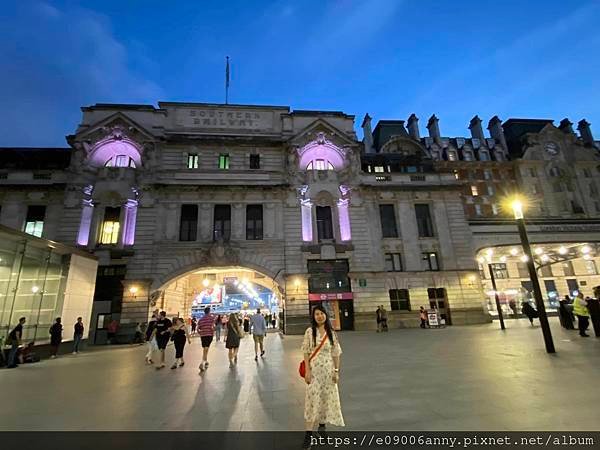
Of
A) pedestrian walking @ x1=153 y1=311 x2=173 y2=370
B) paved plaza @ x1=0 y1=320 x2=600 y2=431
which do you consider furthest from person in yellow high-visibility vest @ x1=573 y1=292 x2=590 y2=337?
pedestrian walking @ x1=153 y1=311 x2=173 y2=370

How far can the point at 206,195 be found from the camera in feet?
80.6

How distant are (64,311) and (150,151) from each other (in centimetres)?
1418

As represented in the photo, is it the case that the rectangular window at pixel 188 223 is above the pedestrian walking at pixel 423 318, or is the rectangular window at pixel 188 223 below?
above

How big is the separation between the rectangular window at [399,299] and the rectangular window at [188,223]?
17.3 m

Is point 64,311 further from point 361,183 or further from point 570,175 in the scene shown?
point 570,175

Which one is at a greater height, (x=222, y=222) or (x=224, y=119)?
(x=224, y=119)

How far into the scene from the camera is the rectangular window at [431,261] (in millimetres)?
25872

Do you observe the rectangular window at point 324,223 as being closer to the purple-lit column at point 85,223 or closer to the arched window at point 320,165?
the arched window at point 320,165

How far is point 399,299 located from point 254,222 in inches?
548

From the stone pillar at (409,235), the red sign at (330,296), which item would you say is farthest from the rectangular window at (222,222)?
the stone pillar at (409,235)

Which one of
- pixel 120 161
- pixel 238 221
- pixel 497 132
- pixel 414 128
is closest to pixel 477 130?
pixel 497 132

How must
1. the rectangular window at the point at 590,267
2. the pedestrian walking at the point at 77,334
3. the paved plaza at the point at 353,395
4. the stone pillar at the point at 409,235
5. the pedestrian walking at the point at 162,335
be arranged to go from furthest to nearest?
the rectangular window at the point at 590,267
the stone pillar at the point at 409,235
the pedestrian walking at the point at 77,334
the pedestrian walking at the point at 162,335
the paved plaza at the point at 353,395

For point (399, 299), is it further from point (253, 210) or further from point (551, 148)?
point (551, 148)

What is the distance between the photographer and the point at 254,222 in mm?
24953
